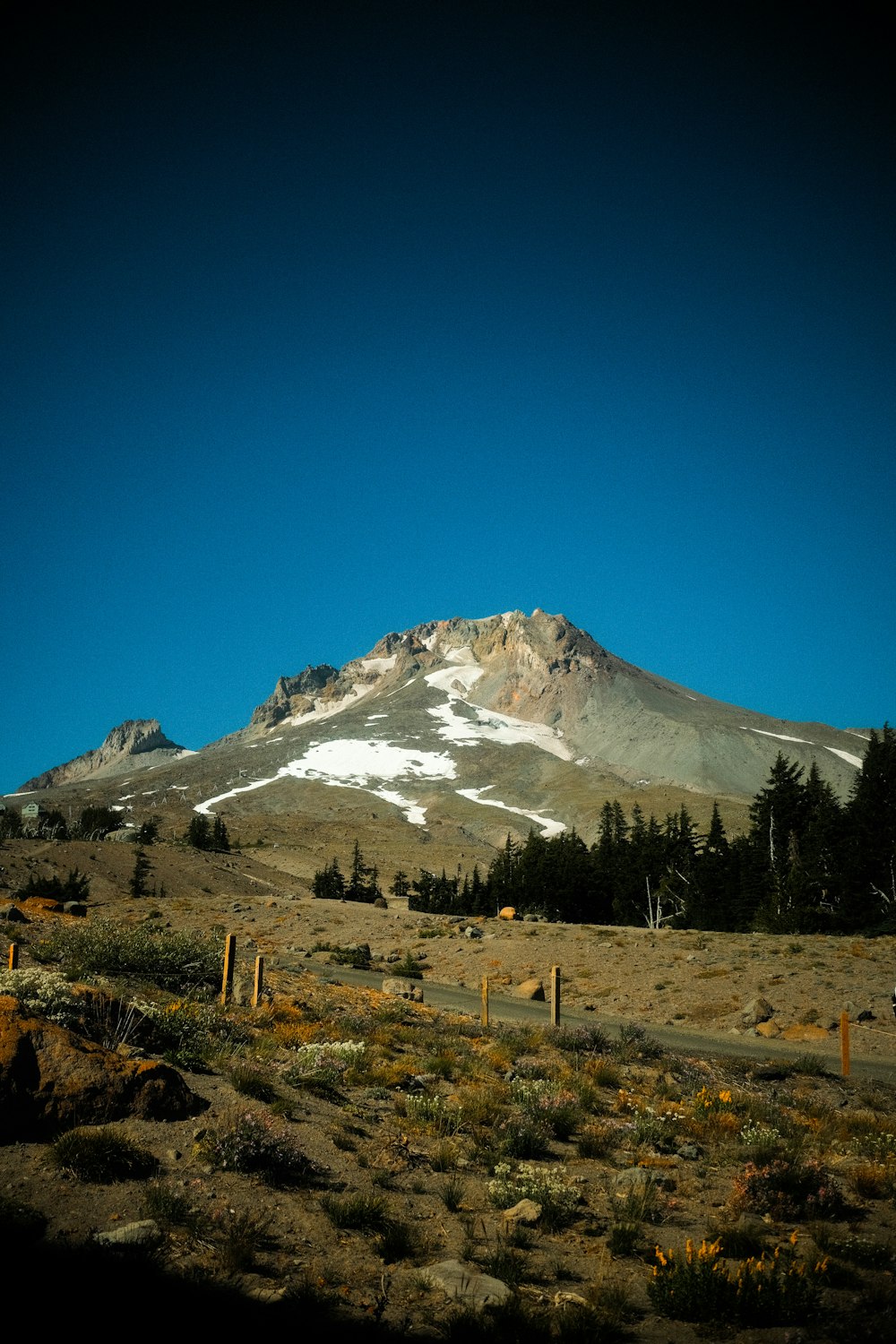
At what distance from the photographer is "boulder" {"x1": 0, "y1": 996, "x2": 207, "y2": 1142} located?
286 inches

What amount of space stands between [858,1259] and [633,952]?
2630 cm

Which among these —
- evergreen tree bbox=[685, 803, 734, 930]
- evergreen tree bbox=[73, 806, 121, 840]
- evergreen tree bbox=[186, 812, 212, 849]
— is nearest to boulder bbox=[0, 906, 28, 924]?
evergreen tree bbox=[685, 803, 734, 930]

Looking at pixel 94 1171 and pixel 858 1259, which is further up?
pixel 94 1171

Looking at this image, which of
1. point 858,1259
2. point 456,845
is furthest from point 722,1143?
point 456,845

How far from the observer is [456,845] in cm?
15838

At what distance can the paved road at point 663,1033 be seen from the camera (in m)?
17.5

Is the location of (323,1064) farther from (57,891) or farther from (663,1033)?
(57,891)

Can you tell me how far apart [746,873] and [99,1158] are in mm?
59825

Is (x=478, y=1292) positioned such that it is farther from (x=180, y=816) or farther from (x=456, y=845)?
(x=180, y=816)

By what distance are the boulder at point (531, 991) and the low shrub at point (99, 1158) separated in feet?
69.4

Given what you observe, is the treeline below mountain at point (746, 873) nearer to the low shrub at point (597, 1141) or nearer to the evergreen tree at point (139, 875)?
the evergreen tree at point (139, 875)

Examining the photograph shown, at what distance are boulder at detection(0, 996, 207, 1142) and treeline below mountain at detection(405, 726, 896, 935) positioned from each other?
39.7 m

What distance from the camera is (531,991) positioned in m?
26.9

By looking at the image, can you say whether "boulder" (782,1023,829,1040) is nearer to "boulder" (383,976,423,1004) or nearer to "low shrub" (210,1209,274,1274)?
"boulder" (383,976,423,1004)
